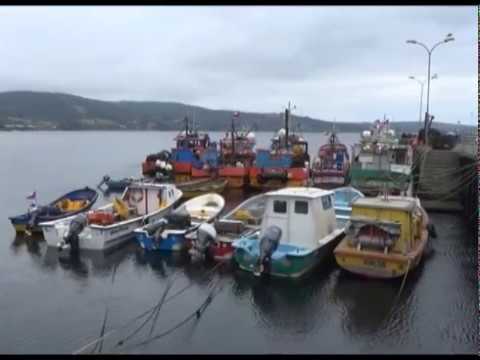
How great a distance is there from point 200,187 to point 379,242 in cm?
1788

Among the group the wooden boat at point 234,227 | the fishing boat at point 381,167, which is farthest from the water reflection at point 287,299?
the fishing boat at point 381,167

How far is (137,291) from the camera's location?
14.5 metres

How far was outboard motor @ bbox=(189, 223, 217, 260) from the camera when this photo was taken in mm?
16375

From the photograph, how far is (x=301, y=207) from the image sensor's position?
49.9ft

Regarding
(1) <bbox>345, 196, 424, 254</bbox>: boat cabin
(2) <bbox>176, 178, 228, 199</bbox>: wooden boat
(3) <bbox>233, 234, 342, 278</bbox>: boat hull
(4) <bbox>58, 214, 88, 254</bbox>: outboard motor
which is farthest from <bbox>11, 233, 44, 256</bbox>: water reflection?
(1) <bbox>345, 196, 424, 254</bbox>: boat cabin

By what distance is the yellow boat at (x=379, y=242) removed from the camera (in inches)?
552

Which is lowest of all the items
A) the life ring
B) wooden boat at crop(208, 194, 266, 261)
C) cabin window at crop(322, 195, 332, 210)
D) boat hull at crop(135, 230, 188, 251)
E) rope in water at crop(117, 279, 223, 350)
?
rope in water at crop(117, 279, 223, 350)

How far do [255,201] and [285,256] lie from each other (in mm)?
6481

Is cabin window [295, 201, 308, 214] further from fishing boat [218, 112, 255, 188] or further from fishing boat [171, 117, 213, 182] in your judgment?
fishing boat [171, 117, 213, 182]

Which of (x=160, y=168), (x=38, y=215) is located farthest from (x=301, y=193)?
(x=160, y=168)

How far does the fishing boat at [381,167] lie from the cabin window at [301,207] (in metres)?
13.1

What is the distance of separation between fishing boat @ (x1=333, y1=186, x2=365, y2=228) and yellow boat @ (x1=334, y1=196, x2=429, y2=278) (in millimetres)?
3651

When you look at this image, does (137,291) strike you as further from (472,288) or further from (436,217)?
(436,217)

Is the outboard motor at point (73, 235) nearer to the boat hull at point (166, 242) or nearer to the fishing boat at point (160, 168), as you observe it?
the boat hull at point (166, 242)
